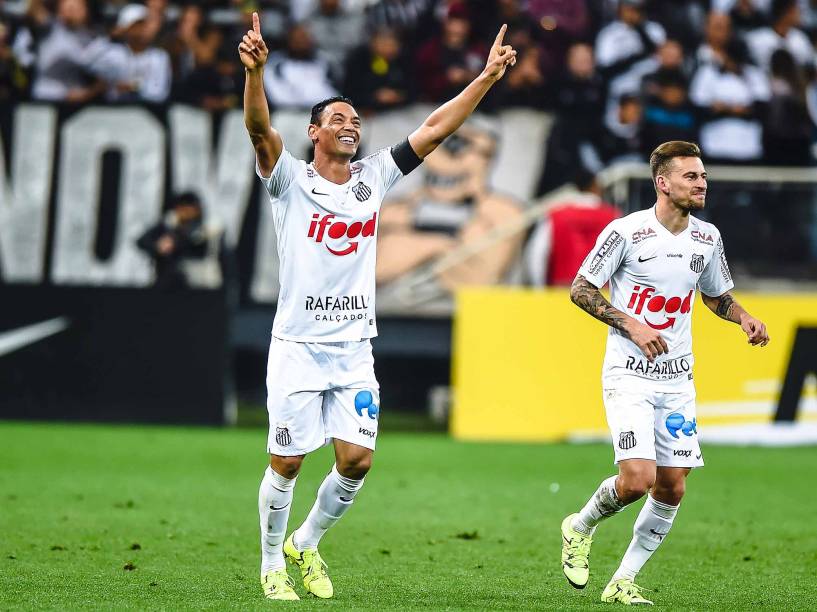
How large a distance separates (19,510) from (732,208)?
365 inches

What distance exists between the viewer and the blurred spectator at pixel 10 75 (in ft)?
62.4

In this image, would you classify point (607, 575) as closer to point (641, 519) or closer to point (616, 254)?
point (641, 519)

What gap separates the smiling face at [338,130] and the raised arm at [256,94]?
35 cm

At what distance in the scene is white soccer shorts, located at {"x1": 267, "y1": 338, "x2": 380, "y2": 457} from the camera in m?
7.92

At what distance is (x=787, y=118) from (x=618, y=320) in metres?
11.2

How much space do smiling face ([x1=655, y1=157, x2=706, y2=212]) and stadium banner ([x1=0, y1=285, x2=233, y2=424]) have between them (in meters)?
9.53

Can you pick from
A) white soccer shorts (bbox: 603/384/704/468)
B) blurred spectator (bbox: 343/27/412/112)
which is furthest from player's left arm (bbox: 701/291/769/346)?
blurred spectator (bbox: 343/27/412/112)

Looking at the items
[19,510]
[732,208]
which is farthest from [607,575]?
[732,208]

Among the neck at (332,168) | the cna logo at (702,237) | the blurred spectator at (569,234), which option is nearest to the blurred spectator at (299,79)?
the blurred spectator at (569,234)

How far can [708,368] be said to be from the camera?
53.9 feet

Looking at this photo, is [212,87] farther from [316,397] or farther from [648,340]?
[648,340]

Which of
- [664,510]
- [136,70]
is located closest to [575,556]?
[664,510]

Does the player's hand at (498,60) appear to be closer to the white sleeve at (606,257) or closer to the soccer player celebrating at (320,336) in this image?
the soccer player celebrating at (320,336)

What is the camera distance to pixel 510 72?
62.8 feet
